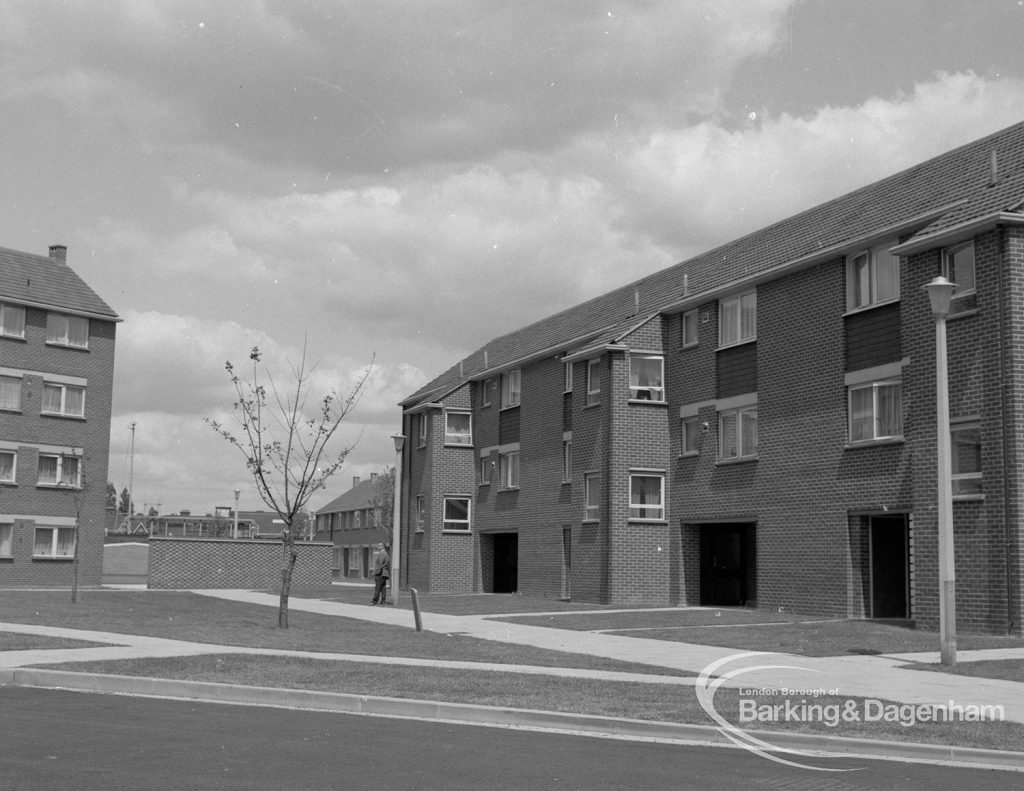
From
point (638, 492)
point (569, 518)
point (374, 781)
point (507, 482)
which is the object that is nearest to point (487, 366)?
point (507, 482)

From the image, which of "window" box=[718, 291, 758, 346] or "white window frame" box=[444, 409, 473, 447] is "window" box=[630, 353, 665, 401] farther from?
"white window frame" box=[444, 409, 473, 447]

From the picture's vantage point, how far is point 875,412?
84.3ft

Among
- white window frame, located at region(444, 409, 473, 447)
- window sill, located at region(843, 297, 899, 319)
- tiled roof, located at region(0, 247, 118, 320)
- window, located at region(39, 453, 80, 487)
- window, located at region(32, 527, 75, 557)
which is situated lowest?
window, located at region(32, 527, 75, 557)

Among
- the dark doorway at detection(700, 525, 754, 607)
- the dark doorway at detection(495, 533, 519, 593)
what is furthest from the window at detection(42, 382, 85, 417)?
the dark doorway at detection(700, 525, 754, 607)

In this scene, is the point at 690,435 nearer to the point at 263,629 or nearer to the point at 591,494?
the point at 591,494

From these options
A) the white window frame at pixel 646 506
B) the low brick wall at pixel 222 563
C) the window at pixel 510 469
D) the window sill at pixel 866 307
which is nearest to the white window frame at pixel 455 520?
the window at pixel 510 469

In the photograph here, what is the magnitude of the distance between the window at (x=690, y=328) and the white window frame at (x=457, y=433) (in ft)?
45.6

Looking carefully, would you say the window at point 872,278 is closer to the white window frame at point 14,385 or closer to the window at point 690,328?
the window at point 690,328

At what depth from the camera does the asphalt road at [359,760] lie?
8.30 m

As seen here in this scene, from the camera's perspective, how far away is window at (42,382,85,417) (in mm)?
46125

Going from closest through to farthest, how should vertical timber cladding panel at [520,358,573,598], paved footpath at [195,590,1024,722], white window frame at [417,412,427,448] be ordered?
paved footpath at [195,590,1024,722] < vertical timber cladding panel at [520,358,573,598] < white window frame at [417,412,427,448]

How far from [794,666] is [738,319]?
603 inches

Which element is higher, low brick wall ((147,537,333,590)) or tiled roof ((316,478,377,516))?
tiled roof ((316,478,377,516))

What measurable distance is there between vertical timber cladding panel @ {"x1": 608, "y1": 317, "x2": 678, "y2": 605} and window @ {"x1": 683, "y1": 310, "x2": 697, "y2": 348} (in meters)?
0.96
